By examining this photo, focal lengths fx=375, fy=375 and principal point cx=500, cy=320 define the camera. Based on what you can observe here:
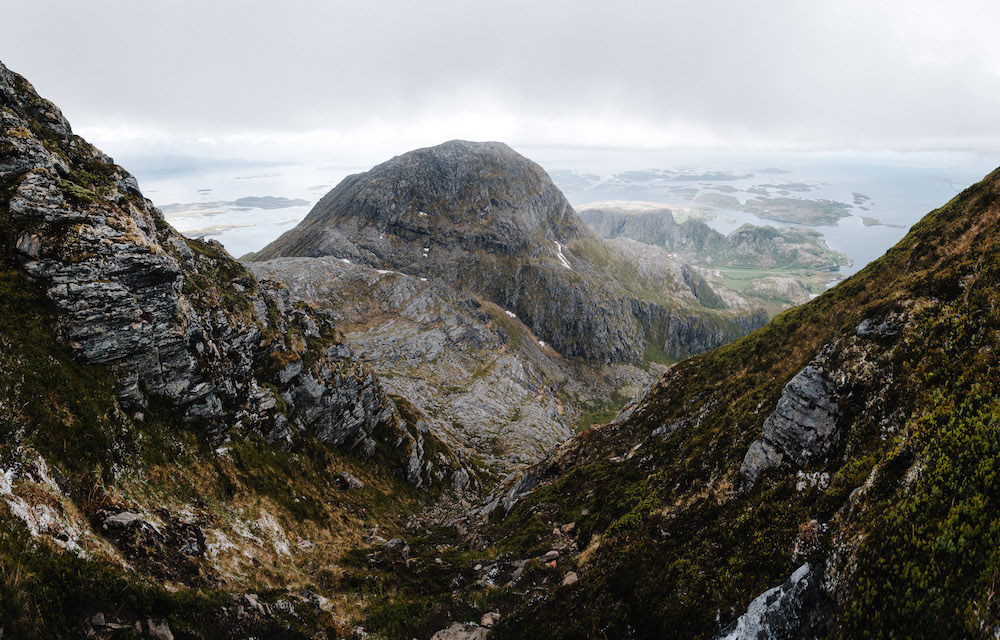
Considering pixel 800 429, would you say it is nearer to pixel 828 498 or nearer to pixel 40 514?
pixel 828 498

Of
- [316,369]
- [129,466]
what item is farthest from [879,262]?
[316,369]

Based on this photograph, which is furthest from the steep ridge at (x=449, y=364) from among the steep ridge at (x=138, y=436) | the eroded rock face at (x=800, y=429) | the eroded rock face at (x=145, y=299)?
the eroded rock face at (x=800, y=429)

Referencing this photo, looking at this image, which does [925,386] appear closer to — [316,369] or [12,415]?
[12,415]

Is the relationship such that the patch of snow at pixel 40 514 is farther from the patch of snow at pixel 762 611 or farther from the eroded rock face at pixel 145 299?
the patch of snow at pixel 762 611

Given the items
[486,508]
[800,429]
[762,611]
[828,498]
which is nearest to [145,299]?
[762,611]

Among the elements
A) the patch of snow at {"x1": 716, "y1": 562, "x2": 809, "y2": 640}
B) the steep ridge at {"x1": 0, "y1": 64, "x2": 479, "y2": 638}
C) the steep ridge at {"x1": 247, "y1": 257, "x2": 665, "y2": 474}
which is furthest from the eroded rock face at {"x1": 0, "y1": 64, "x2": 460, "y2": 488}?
the steep ridge at {"x1": 247, "y1": 257, "x2": 665, "y2": 474}

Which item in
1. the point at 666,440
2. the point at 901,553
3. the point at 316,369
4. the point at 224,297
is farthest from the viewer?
the point at 316,369
